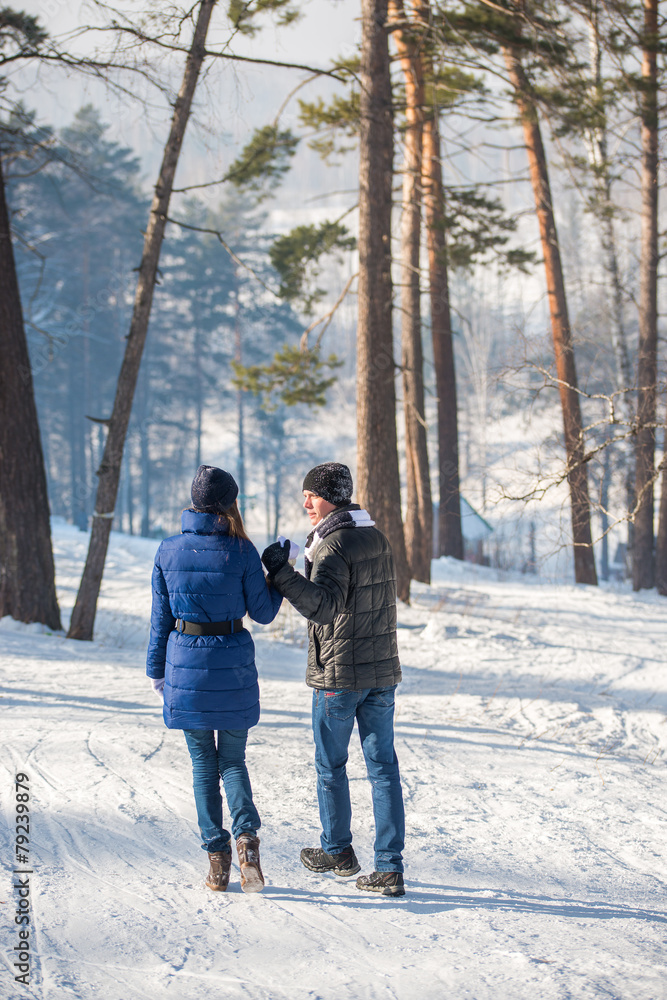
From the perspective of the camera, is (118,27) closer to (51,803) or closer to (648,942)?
(51,803)

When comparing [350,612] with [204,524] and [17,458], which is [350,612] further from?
[17,458]

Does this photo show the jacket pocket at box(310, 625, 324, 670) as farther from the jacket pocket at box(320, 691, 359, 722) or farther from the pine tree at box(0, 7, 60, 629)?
the pine tree at box(0, 7, 60, 629)

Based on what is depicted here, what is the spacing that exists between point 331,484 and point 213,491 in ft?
1.69

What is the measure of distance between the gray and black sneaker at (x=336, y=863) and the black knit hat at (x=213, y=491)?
1.73m

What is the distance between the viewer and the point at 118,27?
24.3 feet

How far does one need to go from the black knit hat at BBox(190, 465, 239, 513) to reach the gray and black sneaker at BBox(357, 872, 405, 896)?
5.91 feet

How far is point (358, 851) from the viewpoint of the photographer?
3682 millimetres

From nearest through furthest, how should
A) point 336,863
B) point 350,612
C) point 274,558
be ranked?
point 274,558
point 350,612
point 336,863

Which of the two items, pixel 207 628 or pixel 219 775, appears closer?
pixel 207 628

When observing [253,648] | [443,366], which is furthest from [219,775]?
[443,366]

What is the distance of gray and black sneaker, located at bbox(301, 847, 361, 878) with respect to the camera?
3328 mm

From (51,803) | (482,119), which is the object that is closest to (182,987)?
(51,803)

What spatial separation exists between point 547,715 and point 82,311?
28.7 metres

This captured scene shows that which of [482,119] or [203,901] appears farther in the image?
[482,119]
